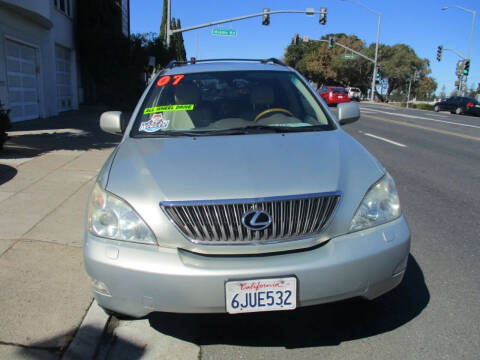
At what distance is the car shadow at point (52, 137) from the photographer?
8652 millimetres

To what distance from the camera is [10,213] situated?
4.76m

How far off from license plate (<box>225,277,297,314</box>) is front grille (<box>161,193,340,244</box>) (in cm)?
22

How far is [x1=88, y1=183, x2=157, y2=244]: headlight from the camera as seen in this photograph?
2389mm

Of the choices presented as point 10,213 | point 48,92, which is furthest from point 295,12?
point 10,213

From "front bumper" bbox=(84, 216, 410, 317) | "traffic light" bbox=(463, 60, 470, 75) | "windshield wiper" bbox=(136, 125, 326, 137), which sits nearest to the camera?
"front bumper" bbox=(84, 216, 410, 317)

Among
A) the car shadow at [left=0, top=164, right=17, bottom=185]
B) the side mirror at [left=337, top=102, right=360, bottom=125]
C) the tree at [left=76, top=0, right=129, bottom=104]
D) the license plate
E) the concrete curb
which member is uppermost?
the tree at [left=76, top=0, right=129, bottom=104]

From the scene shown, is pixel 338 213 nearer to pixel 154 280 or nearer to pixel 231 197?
pixel 231 197

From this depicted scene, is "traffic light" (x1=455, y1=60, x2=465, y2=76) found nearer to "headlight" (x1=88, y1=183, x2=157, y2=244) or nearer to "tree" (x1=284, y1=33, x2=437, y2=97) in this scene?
"tree" (x1=284, y1=33, x2=437, y2=97)

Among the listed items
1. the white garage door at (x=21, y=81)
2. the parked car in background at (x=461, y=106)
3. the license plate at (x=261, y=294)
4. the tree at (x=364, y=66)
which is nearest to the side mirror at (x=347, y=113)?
the license plate at (x=261, y=294)

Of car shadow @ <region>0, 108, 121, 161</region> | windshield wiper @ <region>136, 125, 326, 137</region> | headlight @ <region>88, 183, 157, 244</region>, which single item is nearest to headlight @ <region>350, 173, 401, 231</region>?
windshield wiper @ <region>136, 125, 326, 137</region>

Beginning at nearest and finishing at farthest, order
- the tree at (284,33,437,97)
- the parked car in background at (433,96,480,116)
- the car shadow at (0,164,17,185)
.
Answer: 1. the car shadow at (0,164,17,185)
2. the parked car in background at (433,96,480,116)
3. the tree at (284,33,437,97)

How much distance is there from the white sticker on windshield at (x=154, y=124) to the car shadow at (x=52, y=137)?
17.3 feet

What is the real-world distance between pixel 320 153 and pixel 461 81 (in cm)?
4680

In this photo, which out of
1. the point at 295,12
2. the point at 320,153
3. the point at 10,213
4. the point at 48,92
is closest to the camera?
the point at 320,153
